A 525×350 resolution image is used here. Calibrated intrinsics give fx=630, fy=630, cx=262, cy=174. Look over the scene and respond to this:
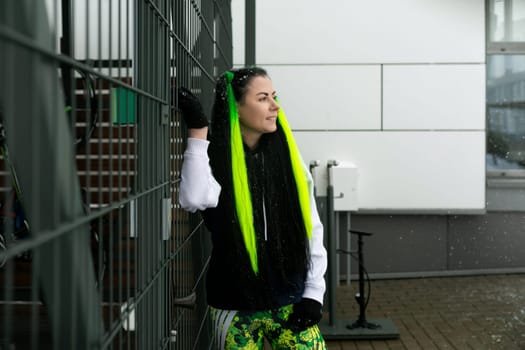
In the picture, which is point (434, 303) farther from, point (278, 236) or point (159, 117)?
point (159, 117)

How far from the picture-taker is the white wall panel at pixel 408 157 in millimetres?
7340

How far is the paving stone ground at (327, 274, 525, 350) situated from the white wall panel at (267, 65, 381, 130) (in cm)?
190

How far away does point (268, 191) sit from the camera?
7.94ft

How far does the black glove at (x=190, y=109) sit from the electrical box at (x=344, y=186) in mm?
4750

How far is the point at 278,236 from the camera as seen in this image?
7.89 ft

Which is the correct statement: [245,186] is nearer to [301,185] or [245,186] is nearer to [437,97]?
[301,185]

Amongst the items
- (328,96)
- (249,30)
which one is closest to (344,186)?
(328,96)

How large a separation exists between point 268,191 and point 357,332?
3.12m

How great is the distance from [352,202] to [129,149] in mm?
5468

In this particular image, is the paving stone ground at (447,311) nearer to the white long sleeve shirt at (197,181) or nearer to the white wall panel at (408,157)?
the white wall panel at (408,157)

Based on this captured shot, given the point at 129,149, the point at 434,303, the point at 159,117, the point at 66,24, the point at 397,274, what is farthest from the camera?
the point at 397,274

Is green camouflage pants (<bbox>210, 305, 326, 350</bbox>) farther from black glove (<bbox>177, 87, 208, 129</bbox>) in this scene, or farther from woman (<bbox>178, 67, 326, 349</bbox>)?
black glove (<bbox>177, 87, 208, 129</bbox>)

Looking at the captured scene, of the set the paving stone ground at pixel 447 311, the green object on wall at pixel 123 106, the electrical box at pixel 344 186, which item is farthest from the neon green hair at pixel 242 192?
the electrical box at pixel 344 186

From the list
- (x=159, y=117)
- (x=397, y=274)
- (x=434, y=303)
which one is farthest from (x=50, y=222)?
(x=397, y=274)
